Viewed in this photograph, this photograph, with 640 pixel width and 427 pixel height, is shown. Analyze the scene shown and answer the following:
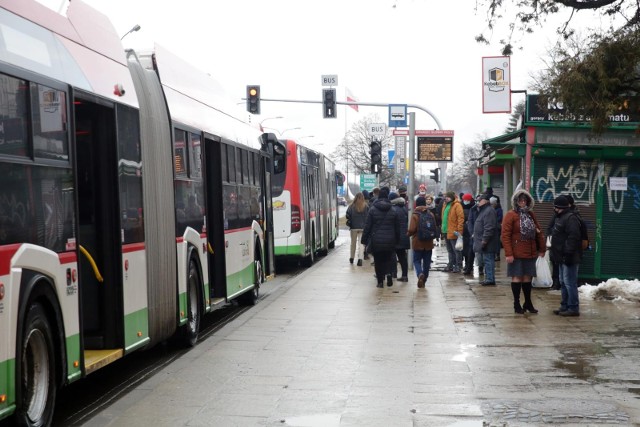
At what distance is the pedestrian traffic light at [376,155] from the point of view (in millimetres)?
33094

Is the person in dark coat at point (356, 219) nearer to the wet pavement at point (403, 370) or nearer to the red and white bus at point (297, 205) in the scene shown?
the red and white bus at point (297, 205)

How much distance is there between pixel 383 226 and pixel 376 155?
46.8 ft

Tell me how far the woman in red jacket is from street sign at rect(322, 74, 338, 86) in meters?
22.3

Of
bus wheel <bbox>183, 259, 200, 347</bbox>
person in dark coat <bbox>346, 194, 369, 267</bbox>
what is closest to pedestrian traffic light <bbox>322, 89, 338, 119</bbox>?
person in dark coat <bbox>346, 194, 369, 267</bbox>

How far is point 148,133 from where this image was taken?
10.0 meters

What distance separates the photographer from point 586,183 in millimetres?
18359

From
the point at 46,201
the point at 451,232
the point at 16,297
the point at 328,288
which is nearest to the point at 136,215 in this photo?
the point at 46,201

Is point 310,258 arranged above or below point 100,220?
below

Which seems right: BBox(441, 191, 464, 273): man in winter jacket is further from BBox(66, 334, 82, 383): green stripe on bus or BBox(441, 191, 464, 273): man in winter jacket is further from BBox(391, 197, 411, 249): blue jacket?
BBox(66, 334, 82, 383): green stripe on bus

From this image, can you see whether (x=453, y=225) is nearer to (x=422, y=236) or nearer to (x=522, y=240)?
(x=422, y=236)

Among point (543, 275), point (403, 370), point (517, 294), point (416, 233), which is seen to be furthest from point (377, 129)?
point (403, 370)

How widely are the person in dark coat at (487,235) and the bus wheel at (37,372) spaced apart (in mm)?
12536

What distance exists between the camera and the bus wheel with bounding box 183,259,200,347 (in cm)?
1180

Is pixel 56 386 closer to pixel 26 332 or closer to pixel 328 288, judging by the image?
pixel 26 332
